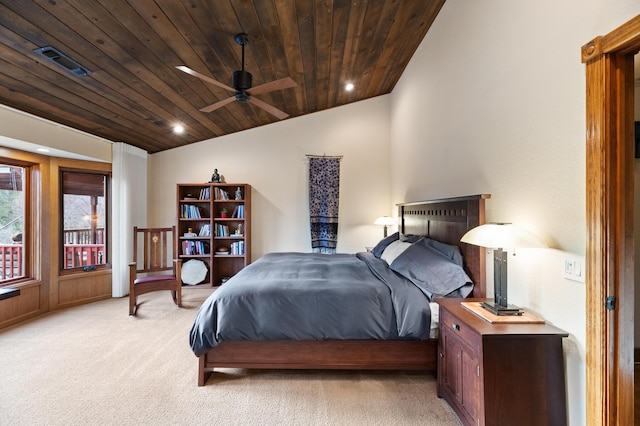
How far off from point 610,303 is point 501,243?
50cm

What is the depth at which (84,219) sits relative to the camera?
4.47m

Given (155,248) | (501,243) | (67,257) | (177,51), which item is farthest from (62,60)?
(501,243)

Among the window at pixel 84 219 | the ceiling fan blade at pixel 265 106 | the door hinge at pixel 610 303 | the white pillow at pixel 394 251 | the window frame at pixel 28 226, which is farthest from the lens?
Answer: the window at pixel 84 219

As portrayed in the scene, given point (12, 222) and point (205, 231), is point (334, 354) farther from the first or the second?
point (12, 222)

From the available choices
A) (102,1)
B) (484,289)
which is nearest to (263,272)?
(484,289)

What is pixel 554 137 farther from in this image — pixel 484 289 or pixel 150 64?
pixel 150 64

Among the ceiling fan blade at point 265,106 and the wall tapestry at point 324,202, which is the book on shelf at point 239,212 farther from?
the ceiling fan blade at point 265,106

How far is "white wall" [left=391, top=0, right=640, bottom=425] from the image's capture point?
1.50 metres

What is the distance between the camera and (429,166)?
11.2 feet

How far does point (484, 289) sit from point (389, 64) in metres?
3.08

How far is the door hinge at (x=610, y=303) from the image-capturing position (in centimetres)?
134

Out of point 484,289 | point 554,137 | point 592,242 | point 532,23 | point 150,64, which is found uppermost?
point 150,64

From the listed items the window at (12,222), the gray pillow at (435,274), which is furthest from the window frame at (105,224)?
the gray pillow at (435,274)

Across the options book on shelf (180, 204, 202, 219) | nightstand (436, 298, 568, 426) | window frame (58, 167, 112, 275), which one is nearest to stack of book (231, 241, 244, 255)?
book on shelf (180, 204, 202, 219)
